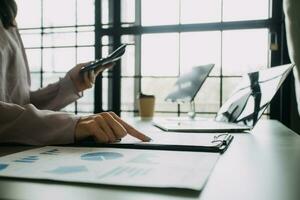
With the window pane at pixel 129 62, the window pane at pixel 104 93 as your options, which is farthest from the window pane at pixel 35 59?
the window pane at pixel 129 62

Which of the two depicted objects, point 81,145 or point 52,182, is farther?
point 81,145

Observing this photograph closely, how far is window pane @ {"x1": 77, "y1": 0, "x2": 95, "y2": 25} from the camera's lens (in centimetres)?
246

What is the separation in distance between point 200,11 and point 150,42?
1.29 feet

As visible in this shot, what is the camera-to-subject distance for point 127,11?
2.35 meters

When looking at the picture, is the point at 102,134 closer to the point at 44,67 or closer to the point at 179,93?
the point at 179,93

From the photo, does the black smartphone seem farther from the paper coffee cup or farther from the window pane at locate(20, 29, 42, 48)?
the window pane at locate(20, 29, 42, 48)

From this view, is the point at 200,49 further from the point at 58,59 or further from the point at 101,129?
the point at 101,129

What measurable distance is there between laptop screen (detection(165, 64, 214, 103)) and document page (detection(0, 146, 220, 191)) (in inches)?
38.0

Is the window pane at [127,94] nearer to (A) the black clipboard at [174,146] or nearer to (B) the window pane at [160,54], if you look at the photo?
(B) the window pane at [160,54]

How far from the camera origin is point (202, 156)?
55cm

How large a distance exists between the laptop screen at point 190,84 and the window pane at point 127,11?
2.61ft

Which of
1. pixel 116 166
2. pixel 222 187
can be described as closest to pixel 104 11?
pixel 116 166

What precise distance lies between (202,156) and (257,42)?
1.67 m

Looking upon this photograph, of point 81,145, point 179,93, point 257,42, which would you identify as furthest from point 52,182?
point 257,42
